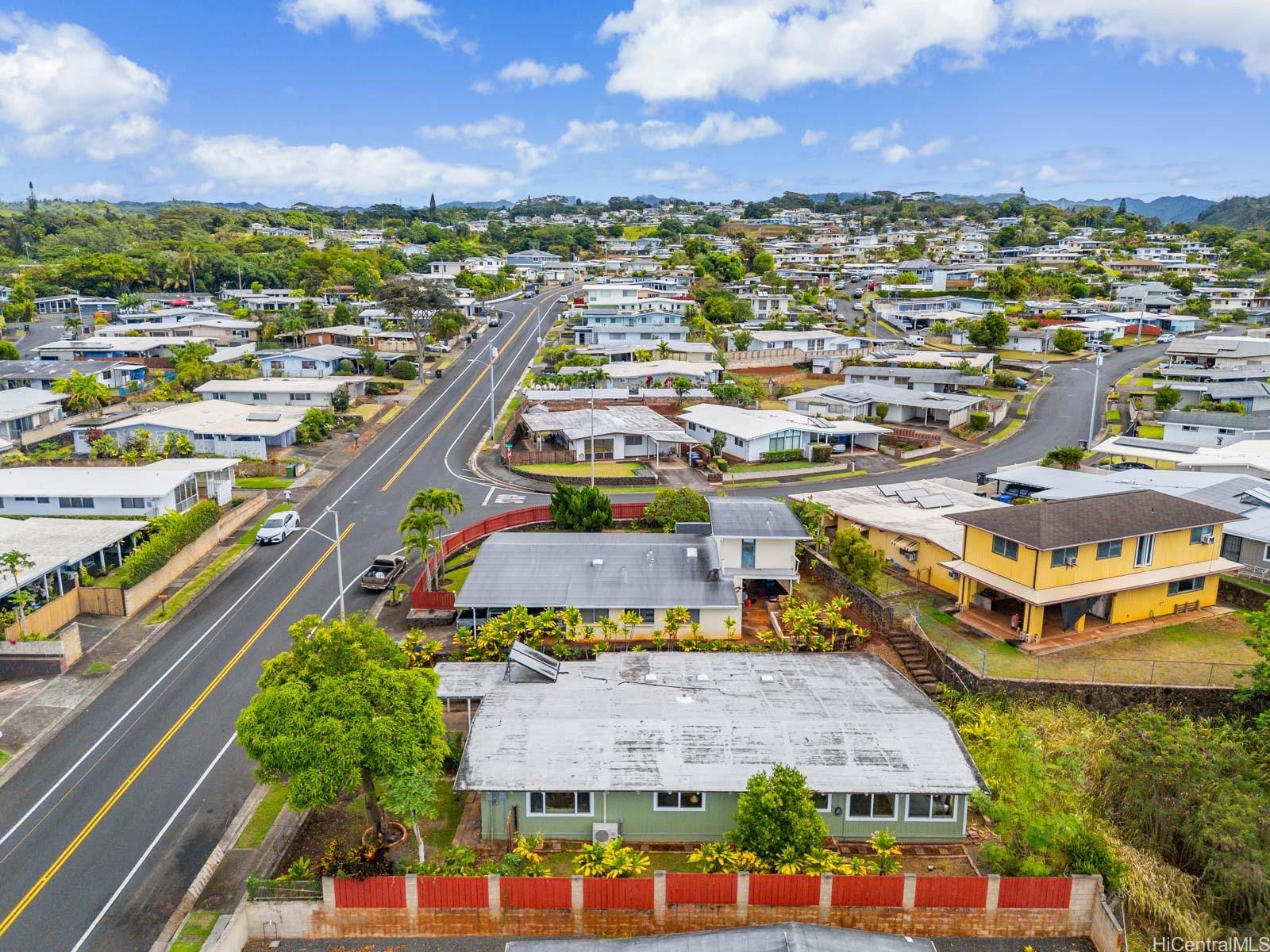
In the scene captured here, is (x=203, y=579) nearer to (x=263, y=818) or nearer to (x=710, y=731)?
(x=263, y=818)

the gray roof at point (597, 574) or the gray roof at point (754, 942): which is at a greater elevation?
the gray roof at point (597, 574)

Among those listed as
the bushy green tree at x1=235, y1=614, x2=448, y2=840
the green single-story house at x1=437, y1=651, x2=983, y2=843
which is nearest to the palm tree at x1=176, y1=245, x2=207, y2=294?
the green single-story house at x1=437, y1=651, x2=983, y2=843

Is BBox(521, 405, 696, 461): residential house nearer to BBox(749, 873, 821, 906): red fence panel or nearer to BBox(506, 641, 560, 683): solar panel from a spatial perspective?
BBox(506, 641, 560, 683): solar panel

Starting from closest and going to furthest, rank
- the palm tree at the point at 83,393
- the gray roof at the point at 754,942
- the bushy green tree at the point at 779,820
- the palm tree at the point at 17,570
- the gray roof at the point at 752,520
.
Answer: the gray roof at the point at 754,942 → the bushy green tree at the point at 779,820 → the palm tree at the point at 17,570 → the gray roof at the point at 752,520 → the palm tree at the point at 83,393

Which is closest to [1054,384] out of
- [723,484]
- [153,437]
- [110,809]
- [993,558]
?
[723,484]

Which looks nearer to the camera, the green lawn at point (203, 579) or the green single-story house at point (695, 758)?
the green single-story house at point (695, 758)

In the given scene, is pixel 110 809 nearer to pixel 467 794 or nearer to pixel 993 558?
pixel 467 794

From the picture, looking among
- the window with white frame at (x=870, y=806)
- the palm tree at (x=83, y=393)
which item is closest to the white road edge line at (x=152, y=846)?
the window with white frame at (x=870, y=806)

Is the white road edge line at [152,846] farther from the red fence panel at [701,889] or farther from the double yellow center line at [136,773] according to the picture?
the red fence panel at [701,889]
